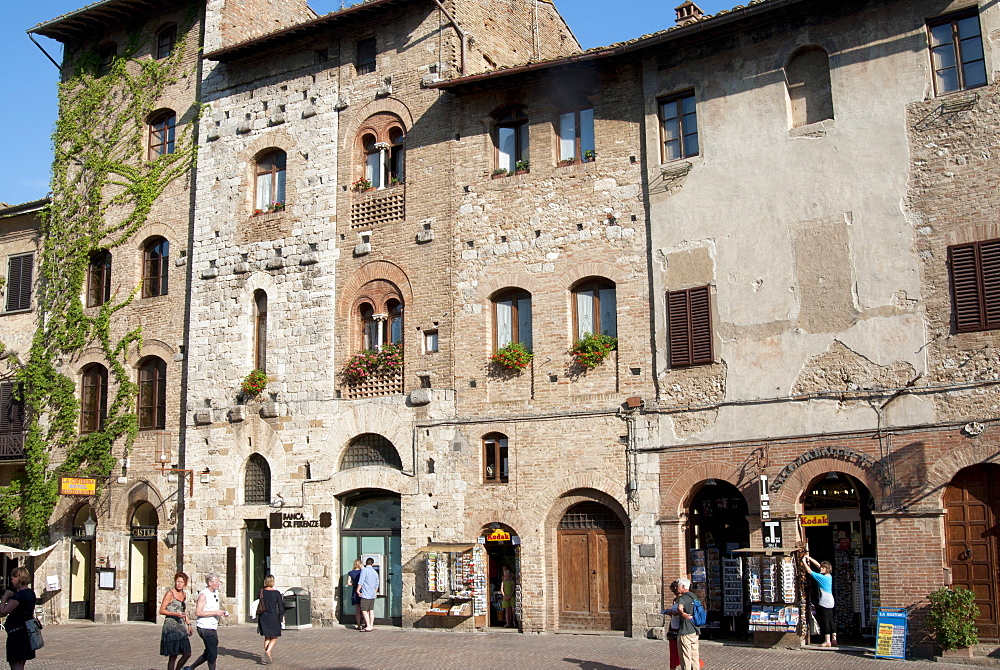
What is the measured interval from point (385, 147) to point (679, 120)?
6.90 metres

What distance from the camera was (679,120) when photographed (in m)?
20.2

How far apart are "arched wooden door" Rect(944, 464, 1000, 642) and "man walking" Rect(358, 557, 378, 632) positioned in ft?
35.6

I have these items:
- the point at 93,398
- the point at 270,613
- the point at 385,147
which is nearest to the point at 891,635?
the point at 270,613

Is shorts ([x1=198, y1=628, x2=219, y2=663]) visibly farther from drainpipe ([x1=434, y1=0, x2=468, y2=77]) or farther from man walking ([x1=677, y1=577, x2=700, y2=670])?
drainpipe ([x1=434, y1=0, x2=468, y2=77])

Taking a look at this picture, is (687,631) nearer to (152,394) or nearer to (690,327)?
(690,327)

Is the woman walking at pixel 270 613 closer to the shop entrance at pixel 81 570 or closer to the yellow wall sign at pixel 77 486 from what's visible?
the yellow wall sign at pixel 77 486

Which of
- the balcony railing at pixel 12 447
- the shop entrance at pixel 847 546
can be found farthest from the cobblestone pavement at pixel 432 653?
the balcony railing at pixel 12 447

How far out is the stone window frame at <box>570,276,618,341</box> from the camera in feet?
67.5

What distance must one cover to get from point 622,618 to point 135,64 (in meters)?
19.5

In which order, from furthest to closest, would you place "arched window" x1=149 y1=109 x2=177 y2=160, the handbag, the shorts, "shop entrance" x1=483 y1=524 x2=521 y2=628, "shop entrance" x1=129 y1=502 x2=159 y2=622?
"arched window" x1=149 y1=109 x2=177 y2=160 < "shop entrance" x1=129 y1=502 x2=159 y2=622 < "shop entrance" x1=483 y1=524 x2=521 y2=628 < the shorts < the handbag

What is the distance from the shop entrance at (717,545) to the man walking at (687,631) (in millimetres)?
5458

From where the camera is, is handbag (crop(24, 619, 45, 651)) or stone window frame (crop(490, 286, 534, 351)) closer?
handbag (crop(24, 619, 45, 651))

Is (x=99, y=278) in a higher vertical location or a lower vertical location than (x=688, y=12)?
lower

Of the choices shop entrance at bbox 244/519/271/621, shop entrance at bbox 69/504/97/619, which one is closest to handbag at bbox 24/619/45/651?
shop entrance at bbox 244/519/271/621
